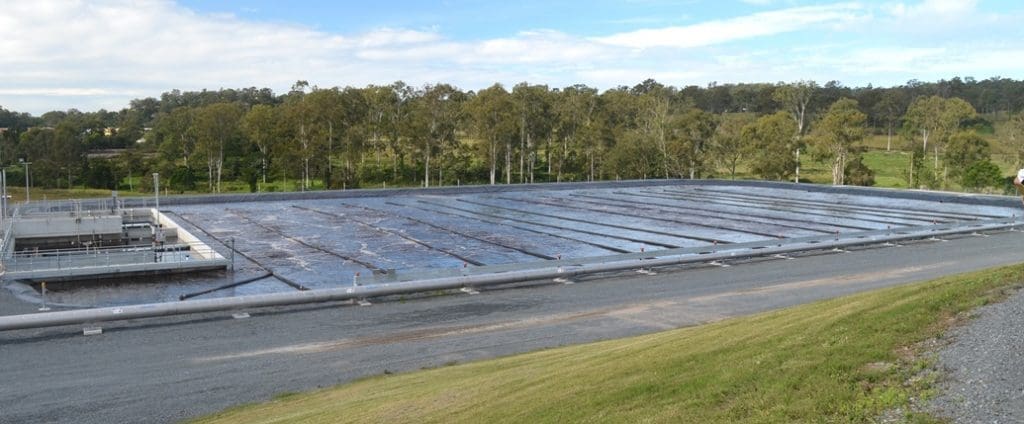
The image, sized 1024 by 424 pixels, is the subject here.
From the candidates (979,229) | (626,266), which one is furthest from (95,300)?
(979,229)

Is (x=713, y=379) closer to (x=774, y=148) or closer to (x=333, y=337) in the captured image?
(x=333, y=337)

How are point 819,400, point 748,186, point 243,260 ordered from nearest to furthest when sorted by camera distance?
1. point 819,400
2. point 243,260
3. point 748,186

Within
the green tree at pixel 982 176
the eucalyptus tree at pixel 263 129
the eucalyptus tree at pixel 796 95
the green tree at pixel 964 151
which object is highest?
the eucalyptus tree at pixel 796 95

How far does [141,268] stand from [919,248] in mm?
22507

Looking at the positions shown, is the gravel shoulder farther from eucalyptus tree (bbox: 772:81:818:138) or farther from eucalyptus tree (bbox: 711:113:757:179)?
eucalyptus tree (bbox: 772:81:818:138)

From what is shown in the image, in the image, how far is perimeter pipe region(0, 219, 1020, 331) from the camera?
13961mm

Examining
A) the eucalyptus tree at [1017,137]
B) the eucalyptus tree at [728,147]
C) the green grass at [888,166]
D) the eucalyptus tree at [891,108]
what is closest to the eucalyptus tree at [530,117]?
the eucalyptus tree at [728,147]

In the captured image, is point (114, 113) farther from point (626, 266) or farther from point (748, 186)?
point (626, 266)

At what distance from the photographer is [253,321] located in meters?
14.7

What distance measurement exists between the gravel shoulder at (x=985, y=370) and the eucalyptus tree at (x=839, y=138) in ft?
159

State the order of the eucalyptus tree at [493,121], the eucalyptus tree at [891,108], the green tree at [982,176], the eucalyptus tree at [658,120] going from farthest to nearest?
the eucalyptus tree at [891,108] < the eucalyptus tree at [658,120] < the eucalyptus tree at [493,121] < the green tree at [982,176]

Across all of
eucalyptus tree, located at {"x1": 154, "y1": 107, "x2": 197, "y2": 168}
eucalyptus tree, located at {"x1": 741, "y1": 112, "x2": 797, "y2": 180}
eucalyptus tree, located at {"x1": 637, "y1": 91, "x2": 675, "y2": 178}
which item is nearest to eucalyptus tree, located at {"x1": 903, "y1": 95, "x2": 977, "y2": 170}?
eucalyptus tree, located at {"x1": 741, "y1": 112, "x2": 797, "y2": 180}

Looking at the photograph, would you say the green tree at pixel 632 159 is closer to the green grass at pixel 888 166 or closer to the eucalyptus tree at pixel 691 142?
the eucalyptus tree at pixel 691 142

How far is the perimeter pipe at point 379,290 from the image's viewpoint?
1396cm
